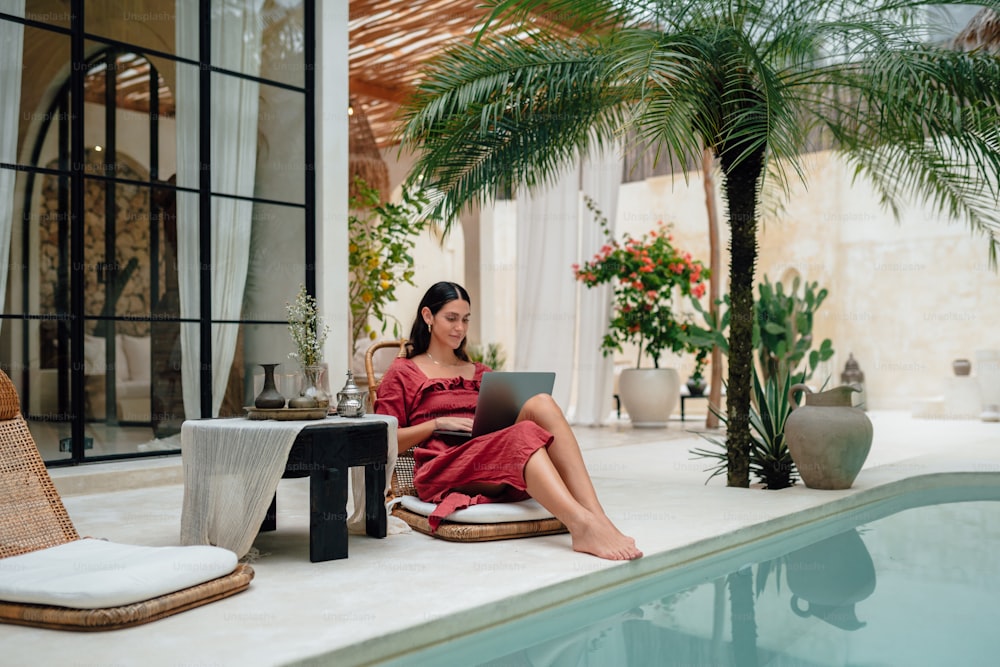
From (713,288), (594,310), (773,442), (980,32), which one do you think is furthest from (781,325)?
(773,442)

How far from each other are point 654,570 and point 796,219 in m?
12.6

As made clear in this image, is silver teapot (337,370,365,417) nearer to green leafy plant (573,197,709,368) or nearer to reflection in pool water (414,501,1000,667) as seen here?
reflection in pool water (414,501,1000,667)

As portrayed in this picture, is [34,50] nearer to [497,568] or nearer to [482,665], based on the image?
[497,568]

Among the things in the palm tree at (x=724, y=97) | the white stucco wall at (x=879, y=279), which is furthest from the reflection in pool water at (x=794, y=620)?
the white stucco wall at (x=879, y=279)

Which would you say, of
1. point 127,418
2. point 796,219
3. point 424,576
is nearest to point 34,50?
point 127,418

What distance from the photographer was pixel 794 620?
2.91 metres

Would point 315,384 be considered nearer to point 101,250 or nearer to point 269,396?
point 269,396

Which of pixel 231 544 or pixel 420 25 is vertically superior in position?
pixel 420 25

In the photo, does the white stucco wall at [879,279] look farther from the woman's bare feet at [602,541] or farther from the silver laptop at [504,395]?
the woman's bare feet at [602,541]

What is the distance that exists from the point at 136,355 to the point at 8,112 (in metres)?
1.82

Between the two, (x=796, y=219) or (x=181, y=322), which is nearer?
(x=181, y=322)

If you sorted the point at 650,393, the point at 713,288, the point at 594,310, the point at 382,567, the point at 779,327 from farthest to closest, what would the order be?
1. the point at 594,310
2. the point at 713,288
3. the point at 650,393
4. the point at 779,327
5. the point at 382,567

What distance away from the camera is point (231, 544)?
10.4ft

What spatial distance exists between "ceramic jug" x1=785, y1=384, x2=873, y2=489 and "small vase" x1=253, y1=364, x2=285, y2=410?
9.85 ft
